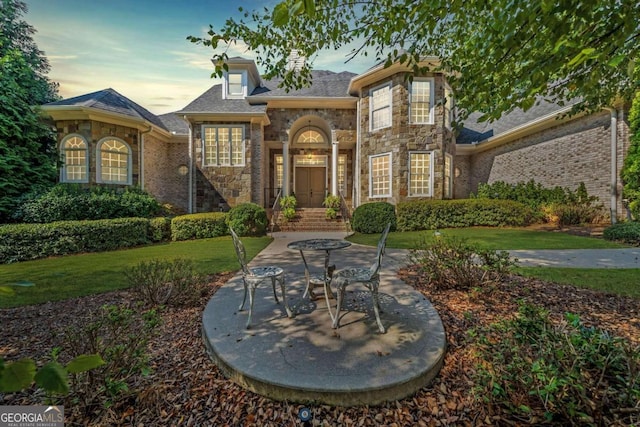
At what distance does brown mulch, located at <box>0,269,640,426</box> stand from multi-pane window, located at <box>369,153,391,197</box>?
9.00 meters

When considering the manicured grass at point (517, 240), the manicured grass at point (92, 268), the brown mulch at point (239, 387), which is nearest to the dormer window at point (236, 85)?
the manicured grass at point (92, 268)

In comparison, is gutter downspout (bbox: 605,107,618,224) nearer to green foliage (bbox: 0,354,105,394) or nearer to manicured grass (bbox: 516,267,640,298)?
manicured grass (bbox: 516,267,640,298)

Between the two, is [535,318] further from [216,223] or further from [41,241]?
[41,241]

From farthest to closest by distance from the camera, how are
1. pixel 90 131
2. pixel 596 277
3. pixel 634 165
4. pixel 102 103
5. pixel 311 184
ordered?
pixel 311 184, pixel 102 103, pixel 90 131, pixel 634 165, pixel 596 277

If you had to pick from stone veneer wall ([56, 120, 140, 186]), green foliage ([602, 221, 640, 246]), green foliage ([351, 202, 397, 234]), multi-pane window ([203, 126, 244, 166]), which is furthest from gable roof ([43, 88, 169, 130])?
green foliage ([602, 221, 640, 246])

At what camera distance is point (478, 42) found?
3578mm

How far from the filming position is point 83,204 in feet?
32.6

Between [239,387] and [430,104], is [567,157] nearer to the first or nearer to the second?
[430,104]

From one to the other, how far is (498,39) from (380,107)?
10.6 metres

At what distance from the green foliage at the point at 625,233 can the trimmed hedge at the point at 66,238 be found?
580 inches

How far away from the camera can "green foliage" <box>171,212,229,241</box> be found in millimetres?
10609

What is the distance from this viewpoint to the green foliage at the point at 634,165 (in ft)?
29.3

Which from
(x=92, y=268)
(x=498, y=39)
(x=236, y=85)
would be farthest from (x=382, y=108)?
(x=92, y=268)

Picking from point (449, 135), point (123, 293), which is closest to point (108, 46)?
point (123, 293)
